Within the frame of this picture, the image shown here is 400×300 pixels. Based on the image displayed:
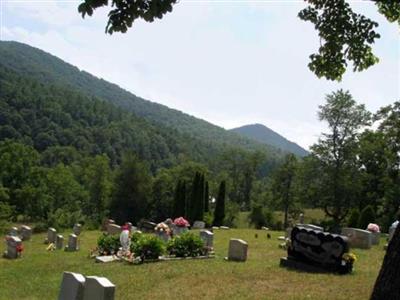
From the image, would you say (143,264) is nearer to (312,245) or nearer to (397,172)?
(312,245)

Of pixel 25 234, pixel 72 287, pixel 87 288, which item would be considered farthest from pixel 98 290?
pixel 25 234

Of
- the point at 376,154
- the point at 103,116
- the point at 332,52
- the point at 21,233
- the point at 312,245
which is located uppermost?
the point at 103,116

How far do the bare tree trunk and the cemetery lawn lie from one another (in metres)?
6.18

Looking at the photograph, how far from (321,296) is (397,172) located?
34.2 metres

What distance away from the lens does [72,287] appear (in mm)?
8234

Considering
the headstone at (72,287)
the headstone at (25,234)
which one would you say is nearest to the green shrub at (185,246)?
the headstone at (72,287)

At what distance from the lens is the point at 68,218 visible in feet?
152

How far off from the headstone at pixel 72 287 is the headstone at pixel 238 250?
991 centimetres

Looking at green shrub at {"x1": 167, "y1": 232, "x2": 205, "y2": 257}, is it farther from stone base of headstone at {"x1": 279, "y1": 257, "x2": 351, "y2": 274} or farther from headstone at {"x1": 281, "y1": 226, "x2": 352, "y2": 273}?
headstone at {"x1": 281, "y1": 226, "x2": 352, "y2": 273}

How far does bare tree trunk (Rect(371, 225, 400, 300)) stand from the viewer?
557 centimetres

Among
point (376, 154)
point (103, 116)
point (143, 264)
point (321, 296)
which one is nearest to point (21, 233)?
point (143, 264)

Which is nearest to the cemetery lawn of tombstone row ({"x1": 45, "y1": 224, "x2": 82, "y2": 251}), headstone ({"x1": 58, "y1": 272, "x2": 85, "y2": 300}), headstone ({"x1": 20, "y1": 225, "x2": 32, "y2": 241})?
headstone ({"x1": 58, "y1": 272, "x2": 85, "y2": 300})

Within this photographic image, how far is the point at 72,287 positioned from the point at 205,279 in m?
6.12

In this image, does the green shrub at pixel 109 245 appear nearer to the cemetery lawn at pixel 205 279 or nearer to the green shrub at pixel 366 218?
the cemetery lawn at pixel 205 279
